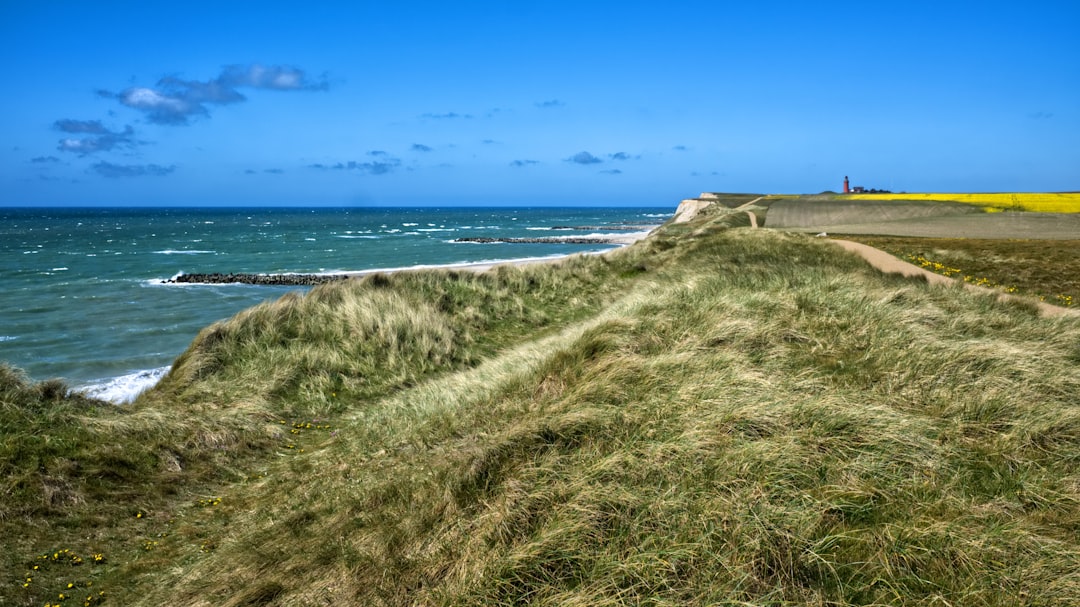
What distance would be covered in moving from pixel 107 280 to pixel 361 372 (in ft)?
117

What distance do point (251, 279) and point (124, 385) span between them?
2594 centimetres

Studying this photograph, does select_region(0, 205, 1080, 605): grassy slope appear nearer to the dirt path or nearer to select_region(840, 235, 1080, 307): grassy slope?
the dirt path

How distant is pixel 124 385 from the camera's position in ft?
43.4

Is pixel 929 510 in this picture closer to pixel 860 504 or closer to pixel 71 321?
pixel 860 504

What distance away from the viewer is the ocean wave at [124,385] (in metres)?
11.8

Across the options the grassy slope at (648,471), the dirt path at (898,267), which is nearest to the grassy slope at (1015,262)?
the dirt path at (898,267)

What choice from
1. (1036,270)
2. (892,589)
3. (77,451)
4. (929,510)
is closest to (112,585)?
(77,451)

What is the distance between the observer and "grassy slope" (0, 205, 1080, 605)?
3.50m

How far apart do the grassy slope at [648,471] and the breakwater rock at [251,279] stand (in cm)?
2846

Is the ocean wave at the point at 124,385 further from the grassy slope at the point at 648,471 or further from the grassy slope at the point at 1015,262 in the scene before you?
the grassy slope at the point at 1015,262

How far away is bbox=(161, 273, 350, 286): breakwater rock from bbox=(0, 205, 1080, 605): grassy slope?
1121 inches


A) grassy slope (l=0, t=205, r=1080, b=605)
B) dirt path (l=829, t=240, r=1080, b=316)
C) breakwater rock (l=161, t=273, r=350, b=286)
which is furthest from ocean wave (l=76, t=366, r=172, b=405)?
breakwater rock (l=161, t=273, r=350, b=286)

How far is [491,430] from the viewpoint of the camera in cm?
598

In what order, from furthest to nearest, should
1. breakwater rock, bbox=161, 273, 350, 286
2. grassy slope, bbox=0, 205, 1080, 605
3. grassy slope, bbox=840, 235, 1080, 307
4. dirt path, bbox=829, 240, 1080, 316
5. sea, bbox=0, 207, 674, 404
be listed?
breakwater rock, bbox=161, 273, 350, 286 → sea, bbox=0, 207, 674, 404 → grassy slope, bbox=840, 235, 1080, 307 → dirt path, bbox=829, 240, 1080, 316 → grassy slope, bbox=0, 205, 1080, 605
